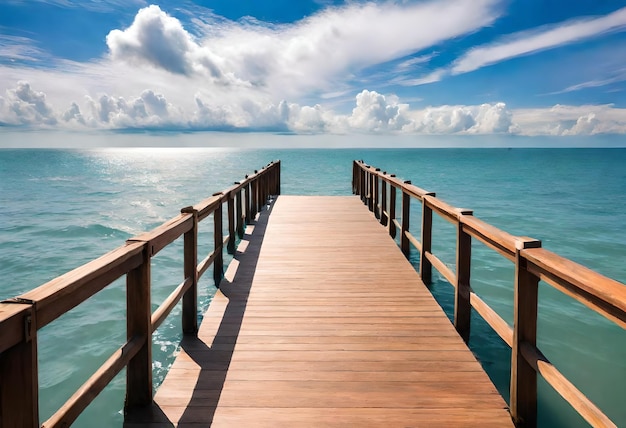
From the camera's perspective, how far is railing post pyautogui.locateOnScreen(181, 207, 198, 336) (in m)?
3.74

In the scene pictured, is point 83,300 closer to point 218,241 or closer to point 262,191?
point 218,241

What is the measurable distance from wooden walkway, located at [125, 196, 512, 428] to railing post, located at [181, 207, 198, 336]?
0.55 ft

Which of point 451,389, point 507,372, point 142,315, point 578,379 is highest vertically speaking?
point 142,315

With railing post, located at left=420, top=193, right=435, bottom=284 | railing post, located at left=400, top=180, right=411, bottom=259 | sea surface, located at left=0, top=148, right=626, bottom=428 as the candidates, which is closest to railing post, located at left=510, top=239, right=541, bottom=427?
sea surface, located at left=0, top=148, right=626, bottom=428

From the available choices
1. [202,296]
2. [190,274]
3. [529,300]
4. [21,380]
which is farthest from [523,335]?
[202,296]

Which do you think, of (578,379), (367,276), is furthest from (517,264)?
(578,379)

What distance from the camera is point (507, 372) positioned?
440cm

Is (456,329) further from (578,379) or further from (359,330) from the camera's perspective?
(578,379)

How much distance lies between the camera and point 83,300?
1.91 meters

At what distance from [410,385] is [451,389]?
26 centimetres

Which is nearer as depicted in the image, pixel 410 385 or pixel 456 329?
pixel 410 385

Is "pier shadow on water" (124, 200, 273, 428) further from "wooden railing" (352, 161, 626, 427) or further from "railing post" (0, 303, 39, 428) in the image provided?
"wooden railing" (352, 161, 626, 427)

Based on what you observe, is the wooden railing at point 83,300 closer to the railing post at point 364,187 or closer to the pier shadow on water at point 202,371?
the pier shadow on water at point 202,371

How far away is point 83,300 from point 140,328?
82 cm
